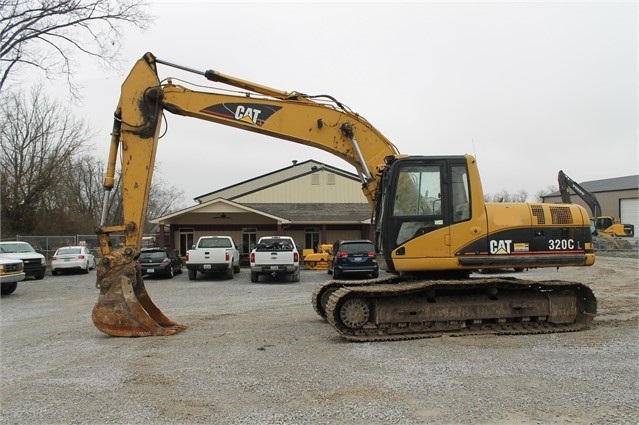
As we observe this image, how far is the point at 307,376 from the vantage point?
6.11 meters

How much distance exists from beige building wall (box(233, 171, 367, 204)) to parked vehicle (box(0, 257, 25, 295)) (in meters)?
19.9

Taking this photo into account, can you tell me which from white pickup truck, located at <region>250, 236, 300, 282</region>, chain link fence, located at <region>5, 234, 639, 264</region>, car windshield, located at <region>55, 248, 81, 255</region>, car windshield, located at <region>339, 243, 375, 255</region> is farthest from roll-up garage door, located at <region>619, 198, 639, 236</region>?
car windshield, located at <region>55, 248, 81, 255</region>

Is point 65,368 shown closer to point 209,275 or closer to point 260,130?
point 260,130

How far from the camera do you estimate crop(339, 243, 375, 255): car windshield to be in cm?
1945

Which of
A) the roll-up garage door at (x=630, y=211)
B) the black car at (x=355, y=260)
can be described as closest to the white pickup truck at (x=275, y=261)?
the black car at (x=355, y=260)

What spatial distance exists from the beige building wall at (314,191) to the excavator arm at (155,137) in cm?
2587

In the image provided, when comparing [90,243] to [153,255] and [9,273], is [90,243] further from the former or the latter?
[9,273]

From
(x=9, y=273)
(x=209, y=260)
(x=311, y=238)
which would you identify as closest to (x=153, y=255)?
(x=209, y=260)

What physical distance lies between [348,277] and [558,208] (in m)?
12.0

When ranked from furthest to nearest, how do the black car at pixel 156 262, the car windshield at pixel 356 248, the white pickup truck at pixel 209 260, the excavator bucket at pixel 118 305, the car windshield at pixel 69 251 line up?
the car windshield at pixel 69 251, the black car at pixel 156 262, the white pickup truck at pixel 209 260, the car windshield at pixel 356 248, the excavator bucket at pixel 118 305

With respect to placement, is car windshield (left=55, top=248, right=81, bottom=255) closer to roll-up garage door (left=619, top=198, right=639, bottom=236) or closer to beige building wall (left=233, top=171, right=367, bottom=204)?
beige building wall (left=233, top=171, right=367, bottom=204)

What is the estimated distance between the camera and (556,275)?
19.9 metres

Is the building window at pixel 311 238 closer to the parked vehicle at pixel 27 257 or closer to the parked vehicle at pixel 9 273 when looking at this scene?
the parked vehicle at pixel 27 257

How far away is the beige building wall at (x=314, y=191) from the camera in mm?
35094
